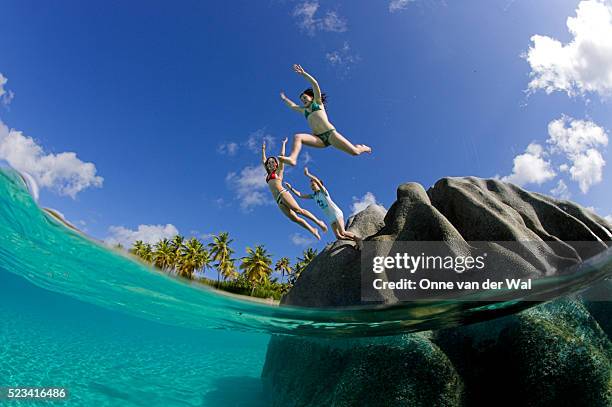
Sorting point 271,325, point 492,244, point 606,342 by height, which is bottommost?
point 271,325

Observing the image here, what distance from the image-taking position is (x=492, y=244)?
6676 mm

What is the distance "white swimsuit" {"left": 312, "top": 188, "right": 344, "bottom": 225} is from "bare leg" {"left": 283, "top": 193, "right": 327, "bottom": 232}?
13.8 inches

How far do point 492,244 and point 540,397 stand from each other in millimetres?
2740

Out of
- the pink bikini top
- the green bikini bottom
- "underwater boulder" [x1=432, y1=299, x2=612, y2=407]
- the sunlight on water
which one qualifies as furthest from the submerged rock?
the green bikini bottom

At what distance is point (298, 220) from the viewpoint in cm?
587

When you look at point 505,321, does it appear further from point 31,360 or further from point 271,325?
point 31,360

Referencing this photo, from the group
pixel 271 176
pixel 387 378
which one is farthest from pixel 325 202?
pixel 387 378

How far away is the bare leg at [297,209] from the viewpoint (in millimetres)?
5508

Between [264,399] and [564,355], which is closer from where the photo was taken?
[564,355]

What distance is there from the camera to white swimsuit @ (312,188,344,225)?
251 inches

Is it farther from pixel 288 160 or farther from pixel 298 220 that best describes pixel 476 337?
pixel 288 160

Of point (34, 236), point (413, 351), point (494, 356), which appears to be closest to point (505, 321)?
point (494, 356)

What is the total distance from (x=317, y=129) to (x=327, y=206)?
1.92 m

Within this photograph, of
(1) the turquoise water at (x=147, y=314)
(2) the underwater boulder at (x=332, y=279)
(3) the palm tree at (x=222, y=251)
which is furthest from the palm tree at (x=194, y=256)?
(2) the underwater boulder at (x=332, y=279)
